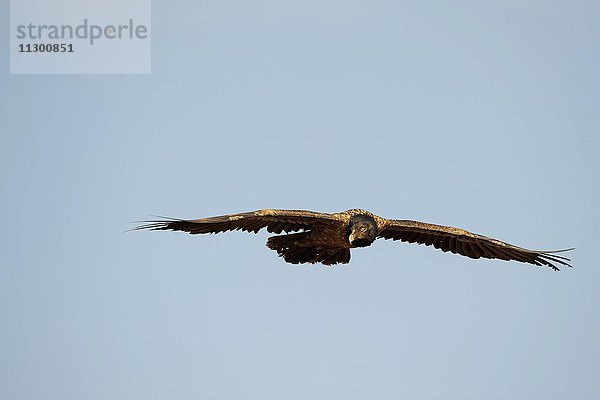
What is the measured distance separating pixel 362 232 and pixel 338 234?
0.97m

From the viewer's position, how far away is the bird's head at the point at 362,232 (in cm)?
2566

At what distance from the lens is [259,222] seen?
1011 inches

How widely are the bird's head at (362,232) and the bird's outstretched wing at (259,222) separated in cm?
48

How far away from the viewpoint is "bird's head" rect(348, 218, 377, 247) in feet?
84.2

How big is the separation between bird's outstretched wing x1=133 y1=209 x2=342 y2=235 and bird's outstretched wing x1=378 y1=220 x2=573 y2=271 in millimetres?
2105

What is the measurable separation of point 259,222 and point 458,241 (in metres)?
6.47

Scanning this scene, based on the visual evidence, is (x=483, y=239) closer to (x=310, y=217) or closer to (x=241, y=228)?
(x=310, y=217)

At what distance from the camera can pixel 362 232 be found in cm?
2566

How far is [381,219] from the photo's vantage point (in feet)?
87.5

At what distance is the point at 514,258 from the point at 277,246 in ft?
23.2

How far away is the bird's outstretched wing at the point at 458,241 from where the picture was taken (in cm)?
2767

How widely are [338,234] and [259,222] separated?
2275 millimetres

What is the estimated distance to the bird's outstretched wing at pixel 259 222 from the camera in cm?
2409

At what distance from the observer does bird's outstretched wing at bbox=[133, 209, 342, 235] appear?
2409 centimetres
